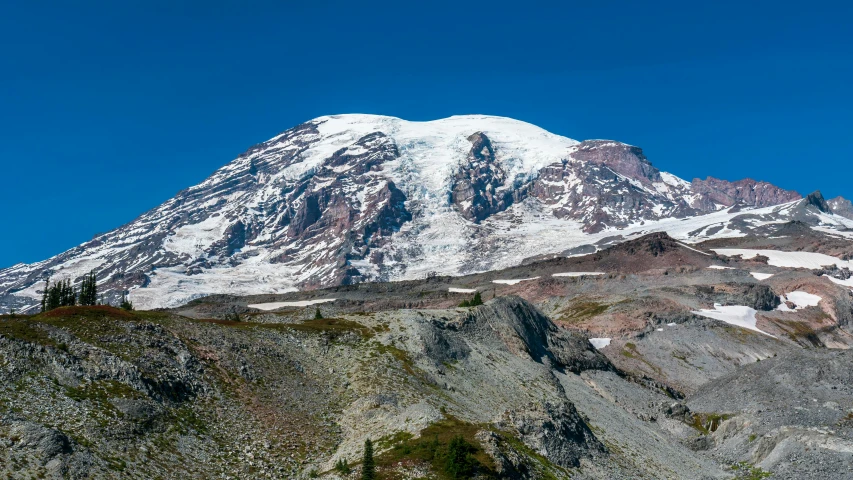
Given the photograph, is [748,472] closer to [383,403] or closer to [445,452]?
[383,403]

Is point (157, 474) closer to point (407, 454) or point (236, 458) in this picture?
point (236, 458)

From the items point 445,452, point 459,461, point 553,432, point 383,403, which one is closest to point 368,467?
point 445,452

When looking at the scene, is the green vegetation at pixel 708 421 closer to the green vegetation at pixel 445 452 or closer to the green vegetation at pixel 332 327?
the green vegetation at pixel 332 327

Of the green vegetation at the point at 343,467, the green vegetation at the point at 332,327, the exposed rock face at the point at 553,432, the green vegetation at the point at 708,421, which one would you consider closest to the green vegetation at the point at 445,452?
the green vegetation at the point at 343,467

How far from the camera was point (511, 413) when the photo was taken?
79.8 metres

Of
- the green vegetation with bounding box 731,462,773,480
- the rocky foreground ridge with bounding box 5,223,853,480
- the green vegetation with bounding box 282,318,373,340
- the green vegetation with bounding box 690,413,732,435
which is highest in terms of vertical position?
the green vegetation with bounding box 282,318,373,340

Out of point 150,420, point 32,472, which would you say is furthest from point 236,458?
point 32,472

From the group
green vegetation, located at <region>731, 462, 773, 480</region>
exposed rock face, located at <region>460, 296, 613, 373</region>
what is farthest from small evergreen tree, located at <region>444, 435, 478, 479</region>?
exposed rock face, located at <region>460, 296, 613, 373</region>

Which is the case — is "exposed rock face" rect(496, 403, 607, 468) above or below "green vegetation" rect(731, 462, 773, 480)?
above

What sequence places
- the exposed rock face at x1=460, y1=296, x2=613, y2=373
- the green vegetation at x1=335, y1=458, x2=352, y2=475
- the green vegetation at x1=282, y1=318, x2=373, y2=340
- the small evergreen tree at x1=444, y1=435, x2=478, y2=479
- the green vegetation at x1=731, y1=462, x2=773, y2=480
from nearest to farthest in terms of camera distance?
the small evergreen tree at x1=444, y1=435, x2=478, y2=479 → the green vegetation at x1=335, y1=458, x2=352, y2=475 → the green vegetation at x1=731, y1=462, x2=773, y2=480 → the green vegetation at x1=282, y1=318, x2=373, y2=340 → the exposed rock face at x1=460, y1=296, x2=613, y2=373

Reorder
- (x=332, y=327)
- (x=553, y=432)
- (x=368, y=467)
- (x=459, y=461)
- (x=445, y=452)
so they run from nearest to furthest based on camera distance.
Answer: (x=368, y=467), (x=459, y=461), (x=445, y=452), (x=553, y=432), (x=332, y=327)

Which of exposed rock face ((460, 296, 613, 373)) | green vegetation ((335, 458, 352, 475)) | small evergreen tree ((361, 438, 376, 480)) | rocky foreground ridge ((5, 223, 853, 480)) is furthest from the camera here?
exposed rock face ((460, 296, 613, 373))

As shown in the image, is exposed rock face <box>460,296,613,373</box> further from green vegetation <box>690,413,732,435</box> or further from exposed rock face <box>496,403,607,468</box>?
exposed rock face <box>496,403,607,468</box>

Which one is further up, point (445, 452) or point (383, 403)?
point (383, 403)
